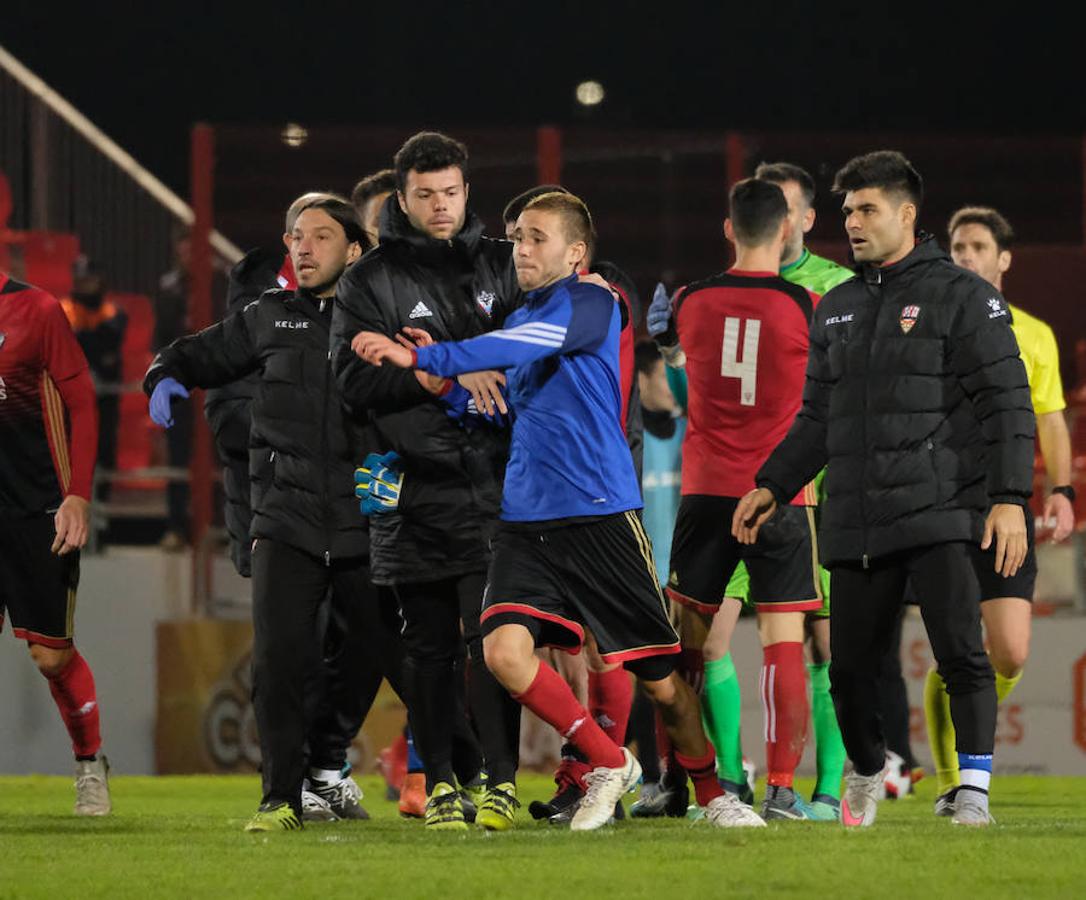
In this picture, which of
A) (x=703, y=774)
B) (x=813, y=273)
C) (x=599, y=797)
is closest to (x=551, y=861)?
(x=599, y=797)

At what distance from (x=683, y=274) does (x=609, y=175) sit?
87 centimetres

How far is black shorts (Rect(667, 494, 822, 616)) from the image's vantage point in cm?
736

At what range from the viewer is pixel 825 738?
25.8ft

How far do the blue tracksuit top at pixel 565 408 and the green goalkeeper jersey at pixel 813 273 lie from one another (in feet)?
5.71

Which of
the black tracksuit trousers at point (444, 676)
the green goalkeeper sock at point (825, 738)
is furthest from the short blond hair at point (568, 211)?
the green goalkeeper sock at point (825, 738)

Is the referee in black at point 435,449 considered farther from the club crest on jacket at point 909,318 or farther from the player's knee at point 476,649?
the club crest on jacket at point 909,318

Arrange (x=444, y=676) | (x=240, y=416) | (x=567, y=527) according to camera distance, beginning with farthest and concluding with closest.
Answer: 1. (x=240, y=416)
2. (x=444, y=676)
3. (x=567, y=527)

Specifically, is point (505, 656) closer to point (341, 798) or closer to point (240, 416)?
point (341, 798)

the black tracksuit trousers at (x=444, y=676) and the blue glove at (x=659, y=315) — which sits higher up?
the blue glove at (x=659, y=315)

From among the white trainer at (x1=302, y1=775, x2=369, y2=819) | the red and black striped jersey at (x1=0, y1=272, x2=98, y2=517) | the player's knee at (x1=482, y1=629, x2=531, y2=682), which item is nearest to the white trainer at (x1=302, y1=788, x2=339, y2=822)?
the white trainer at (x1=302, y1=775, x2=369, y2=819)

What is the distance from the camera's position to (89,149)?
15078mm

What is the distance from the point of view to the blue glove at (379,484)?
22.2 feet

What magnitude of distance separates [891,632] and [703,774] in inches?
28.0

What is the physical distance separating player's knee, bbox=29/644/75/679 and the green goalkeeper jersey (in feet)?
9.54
